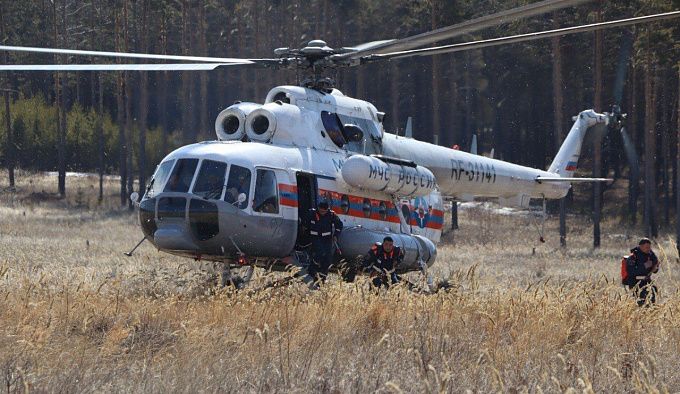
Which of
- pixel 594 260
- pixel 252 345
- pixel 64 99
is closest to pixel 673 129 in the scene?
pixel 594 260

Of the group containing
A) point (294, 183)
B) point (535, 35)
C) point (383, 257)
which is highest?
point (535, 35)

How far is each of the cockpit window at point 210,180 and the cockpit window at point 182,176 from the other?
112mm

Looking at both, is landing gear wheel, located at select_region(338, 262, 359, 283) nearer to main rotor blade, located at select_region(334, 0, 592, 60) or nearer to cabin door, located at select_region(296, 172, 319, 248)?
cabin door, located at select_region(296, 172, 319, 248)

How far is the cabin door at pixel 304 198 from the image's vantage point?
48.3 ft

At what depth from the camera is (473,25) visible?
11297 millimetres

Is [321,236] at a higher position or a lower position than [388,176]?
lower

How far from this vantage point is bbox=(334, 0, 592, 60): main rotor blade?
10.1 metres

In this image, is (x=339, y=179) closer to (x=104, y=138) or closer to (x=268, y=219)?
(x=268, y=219)

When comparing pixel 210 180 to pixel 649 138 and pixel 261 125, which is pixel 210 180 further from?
pixel 649 138

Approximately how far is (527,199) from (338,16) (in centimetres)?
3535

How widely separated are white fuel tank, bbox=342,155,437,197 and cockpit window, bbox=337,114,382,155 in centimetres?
56

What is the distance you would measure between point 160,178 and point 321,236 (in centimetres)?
236

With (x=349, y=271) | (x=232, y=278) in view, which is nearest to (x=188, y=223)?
(x=232, y=278)

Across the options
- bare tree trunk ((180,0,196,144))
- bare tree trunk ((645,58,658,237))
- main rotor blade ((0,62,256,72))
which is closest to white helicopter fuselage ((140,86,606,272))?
main rotor blade ((0,62,256,72))
